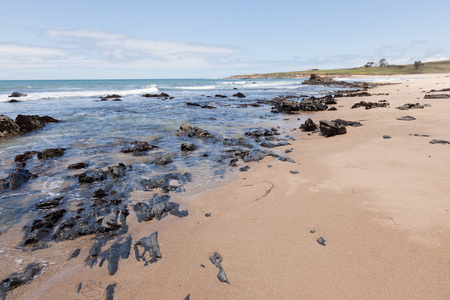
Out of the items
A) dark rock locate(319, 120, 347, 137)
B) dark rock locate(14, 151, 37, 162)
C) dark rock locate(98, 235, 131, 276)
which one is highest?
dark rock locate(319, 120, 347, 137)

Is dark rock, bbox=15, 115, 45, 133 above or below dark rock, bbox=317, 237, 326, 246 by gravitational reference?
above

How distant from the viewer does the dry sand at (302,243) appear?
2.89 meters

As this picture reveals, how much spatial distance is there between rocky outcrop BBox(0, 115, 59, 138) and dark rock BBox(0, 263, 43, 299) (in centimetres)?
1369

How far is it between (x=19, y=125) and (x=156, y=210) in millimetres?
15165

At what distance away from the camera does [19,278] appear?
329cm

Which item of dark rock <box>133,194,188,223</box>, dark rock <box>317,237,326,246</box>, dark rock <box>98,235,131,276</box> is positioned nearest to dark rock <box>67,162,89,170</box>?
dark rock <box>133,194,188,223</box>

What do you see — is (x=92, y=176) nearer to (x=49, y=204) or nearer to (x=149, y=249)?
(x=49, y=204)

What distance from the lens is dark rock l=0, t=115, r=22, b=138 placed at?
41.8 feet

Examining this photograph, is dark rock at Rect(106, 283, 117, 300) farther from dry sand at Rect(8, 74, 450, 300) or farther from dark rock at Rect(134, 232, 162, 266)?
dark rock at Rect(134, 232, 162, 266)

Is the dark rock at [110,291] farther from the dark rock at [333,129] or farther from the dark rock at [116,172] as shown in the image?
the dark rock at [333,129]

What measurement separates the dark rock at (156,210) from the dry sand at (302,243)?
0.59 ft

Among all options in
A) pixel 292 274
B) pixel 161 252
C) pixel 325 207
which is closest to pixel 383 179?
pixel 325 207

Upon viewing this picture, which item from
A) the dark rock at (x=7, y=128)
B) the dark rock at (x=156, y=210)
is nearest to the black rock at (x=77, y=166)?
the dark rock at (x=156, y=210)

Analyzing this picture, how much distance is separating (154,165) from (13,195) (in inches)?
152
